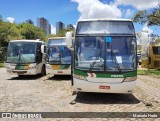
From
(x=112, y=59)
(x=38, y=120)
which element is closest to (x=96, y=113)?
(x=38, y=120)

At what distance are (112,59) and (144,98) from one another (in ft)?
7.94

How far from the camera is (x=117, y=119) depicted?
30.3 ft

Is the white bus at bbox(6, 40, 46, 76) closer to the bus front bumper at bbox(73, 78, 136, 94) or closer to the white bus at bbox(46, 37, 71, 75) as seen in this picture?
the white bus at bbox(46, 37, 71, 75)

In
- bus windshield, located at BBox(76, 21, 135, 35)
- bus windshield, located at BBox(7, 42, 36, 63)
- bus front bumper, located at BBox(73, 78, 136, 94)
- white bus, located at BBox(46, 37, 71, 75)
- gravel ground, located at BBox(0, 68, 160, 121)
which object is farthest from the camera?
bus windshield, located at BBox(7, 42, 36, 63)

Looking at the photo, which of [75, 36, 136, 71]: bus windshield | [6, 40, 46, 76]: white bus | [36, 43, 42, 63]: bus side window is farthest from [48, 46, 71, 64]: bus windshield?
[75, 36, 136, 71]: bus windshield

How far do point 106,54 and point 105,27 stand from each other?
1136 millimetres

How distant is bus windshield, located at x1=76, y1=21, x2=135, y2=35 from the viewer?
12.5m

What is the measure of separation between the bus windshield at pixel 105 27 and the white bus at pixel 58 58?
26.5 feet

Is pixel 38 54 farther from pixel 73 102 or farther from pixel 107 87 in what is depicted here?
pixel 107 87

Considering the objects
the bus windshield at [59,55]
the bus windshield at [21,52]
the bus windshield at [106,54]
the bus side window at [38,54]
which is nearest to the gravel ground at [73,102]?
the bus windshield at [106,54]

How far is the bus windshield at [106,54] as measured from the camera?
1213 centimetres

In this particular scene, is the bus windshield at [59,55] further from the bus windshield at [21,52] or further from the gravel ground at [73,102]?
the gravel ground at [73,102]

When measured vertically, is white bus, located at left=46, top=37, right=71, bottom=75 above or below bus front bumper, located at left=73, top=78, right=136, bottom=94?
above

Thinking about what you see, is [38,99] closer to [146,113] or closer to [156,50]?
[146,113]
